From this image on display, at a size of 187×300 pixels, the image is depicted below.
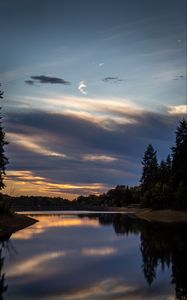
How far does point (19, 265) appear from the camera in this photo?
2984 centimetres

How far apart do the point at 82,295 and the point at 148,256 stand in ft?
55.4

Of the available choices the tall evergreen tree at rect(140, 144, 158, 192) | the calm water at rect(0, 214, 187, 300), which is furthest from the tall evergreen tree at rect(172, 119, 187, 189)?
the calm water at rect(0, 214, 187, 300)

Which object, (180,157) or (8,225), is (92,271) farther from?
(180,157)

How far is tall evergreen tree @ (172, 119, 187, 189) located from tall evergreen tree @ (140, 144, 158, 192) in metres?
38.3

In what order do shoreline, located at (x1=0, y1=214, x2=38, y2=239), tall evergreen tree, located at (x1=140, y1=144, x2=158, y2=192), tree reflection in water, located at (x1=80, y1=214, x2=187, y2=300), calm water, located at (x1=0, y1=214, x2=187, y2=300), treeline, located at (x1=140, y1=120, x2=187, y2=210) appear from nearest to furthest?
calm water, located at (x1=0, y1=214, x2=187, y2=300), tree reflection in water, located at (x1=80, y1=214, x2=187, y2=300), shoreline, located at (x1=0, y1=214, x2=38, y2=239), treeline, located at (x1=140, y1=120, x2=187, y2=210), tall evergreen tree, located at (x1=140, y1=144, x2=158, y2=192)

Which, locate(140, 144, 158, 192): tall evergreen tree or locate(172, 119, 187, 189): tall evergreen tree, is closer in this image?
locate(172, 119, 187, 189): tall evergreen tree

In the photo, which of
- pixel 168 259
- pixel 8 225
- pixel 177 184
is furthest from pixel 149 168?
pixel 168 259

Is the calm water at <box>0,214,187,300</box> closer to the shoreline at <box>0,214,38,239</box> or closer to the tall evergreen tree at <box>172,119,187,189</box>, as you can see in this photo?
the shoreline at <box>0,214,38,239</box>

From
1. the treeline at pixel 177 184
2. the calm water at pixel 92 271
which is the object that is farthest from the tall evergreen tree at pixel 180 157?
the calm water at pixel 92 271

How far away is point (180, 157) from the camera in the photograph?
109500 mm

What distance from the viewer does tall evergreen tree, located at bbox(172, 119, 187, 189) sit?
355ft

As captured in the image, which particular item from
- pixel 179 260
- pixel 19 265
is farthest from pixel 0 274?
pixel 179 260

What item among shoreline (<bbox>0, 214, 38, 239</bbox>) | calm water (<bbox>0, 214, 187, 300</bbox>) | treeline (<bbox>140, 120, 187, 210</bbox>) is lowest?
calm water (<bbox>0, 214, 187, 300</bbox>)

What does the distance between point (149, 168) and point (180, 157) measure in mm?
46348
